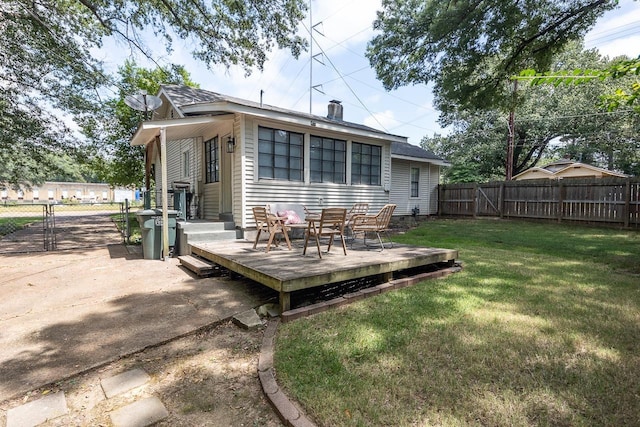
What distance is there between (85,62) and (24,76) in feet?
6.39

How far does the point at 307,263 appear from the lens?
4.28 m

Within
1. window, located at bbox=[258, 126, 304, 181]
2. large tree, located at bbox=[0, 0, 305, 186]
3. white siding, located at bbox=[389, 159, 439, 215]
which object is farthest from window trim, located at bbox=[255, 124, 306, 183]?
white siding, located at bbox=[389, 159, 439, 215]

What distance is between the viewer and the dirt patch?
6.15ft

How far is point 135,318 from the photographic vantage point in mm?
3346

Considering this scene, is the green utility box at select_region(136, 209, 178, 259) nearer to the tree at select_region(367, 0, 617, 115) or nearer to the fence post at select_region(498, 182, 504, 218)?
the tree at select_region(367, 0, 617, 115)

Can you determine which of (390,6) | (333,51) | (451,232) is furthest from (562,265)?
(333,51)

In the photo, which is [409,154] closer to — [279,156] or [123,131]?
[279,156]

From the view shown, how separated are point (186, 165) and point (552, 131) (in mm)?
25214

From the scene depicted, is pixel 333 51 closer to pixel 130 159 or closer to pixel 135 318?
pixel 130 159

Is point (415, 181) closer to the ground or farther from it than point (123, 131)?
closer to the ground

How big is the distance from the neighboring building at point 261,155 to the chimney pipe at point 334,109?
3.81m

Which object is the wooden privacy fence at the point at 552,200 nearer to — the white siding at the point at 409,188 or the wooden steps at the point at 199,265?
the white siding at the point at 409,188

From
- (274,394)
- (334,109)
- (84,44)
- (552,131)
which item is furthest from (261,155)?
(552,131)

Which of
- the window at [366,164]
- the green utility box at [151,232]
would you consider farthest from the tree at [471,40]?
the green utility box at [151,232]
